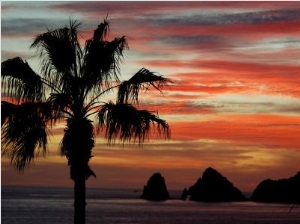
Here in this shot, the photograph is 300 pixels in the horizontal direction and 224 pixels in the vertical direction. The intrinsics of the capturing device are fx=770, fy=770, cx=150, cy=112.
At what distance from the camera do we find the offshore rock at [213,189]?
145625 millimetres

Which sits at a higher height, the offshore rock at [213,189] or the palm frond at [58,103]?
the offshore rock at [213,189]

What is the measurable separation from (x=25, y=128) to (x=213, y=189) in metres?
139

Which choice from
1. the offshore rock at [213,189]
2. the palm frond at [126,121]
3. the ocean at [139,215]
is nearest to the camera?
the palm frond at [126,121]

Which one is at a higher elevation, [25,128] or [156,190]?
[156,190]

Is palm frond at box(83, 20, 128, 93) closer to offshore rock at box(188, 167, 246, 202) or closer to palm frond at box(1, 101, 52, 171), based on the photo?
palm frond at box(1, 101, 52, 171)

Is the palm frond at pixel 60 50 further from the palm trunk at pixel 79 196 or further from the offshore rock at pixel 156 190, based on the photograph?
the offshore rock at pixel 156 190

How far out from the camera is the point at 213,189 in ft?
505

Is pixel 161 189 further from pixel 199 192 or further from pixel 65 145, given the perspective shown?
pixel 65 145

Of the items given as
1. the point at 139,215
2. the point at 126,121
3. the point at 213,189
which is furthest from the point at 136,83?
the point at 213,189

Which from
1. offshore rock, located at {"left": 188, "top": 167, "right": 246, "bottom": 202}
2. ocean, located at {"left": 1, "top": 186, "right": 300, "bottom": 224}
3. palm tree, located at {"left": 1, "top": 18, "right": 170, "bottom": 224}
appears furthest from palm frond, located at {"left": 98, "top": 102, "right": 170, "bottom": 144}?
offshore rock, located at {"left": 188, "top": 167, "right": 246, "bottom": 202}

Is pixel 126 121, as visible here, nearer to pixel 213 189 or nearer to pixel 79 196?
pixel 79 196

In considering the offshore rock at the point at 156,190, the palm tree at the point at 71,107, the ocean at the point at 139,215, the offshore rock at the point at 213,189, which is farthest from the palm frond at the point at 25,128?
the offshore rock at the point at 156,190

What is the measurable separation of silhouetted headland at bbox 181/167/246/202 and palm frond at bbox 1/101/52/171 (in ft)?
420

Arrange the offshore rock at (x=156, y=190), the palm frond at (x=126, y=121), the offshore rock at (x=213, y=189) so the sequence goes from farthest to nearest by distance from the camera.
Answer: the offshore rock at (x=156, y=190)
the offshore rock at (x=213, y=189)
the palm frond at (x=126, y=121)
